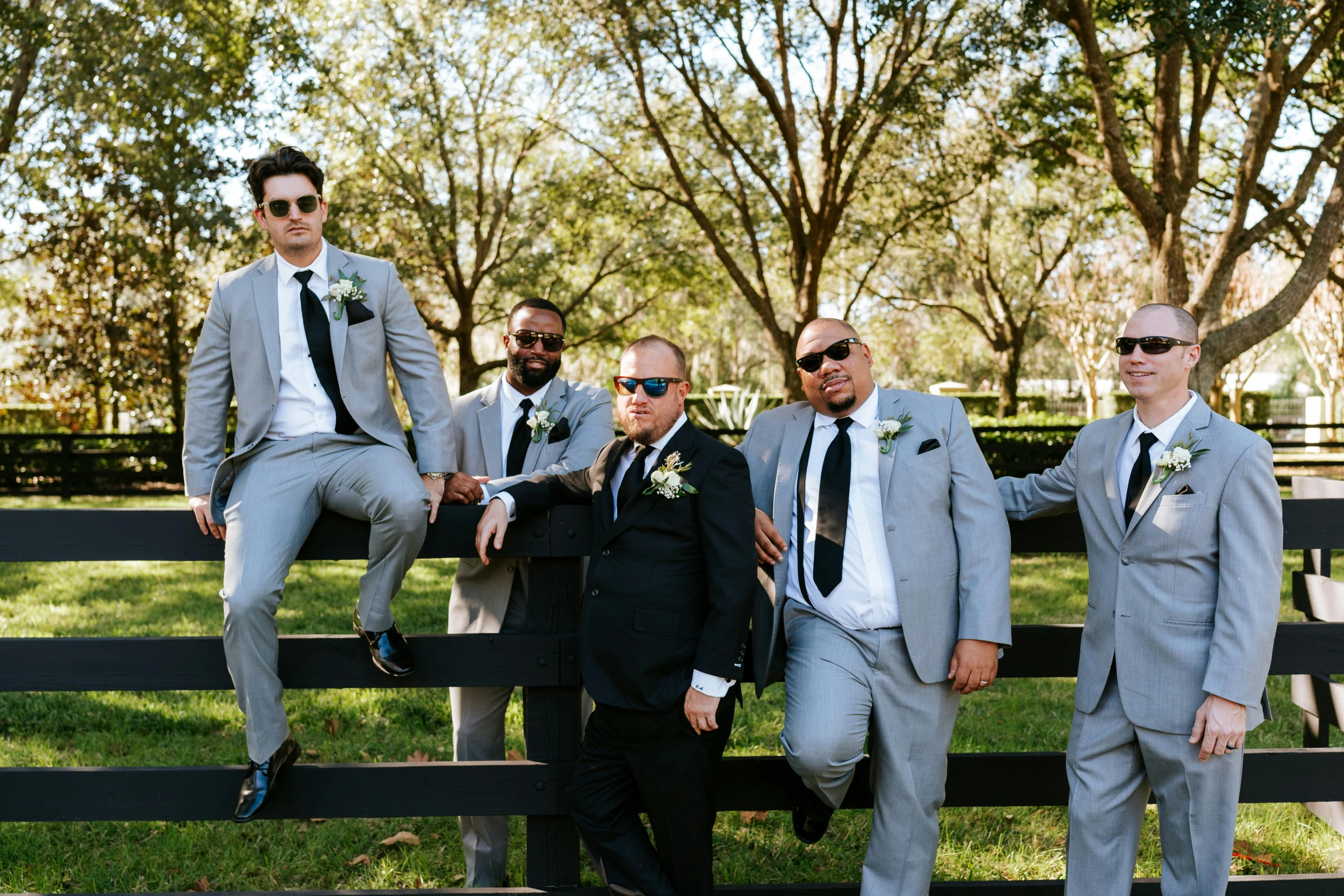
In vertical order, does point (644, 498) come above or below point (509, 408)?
below

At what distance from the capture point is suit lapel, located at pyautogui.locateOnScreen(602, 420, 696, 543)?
11.1 feet

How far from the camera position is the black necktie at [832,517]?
3617 millimetres

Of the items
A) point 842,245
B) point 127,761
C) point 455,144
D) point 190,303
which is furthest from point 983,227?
point 127,761

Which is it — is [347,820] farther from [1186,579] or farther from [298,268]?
[1186,579]

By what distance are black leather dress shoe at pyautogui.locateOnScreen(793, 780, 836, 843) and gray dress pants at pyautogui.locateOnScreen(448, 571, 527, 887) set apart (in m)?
1.29

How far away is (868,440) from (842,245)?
70.8 feet

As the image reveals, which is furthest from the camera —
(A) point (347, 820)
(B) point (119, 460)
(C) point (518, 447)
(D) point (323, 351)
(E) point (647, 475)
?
(B) point (119, 460)

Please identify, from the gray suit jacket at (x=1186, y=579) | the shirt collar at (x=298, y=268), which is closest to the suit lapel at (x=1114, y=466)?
the gray suit jacket at (x=1186, y=579)

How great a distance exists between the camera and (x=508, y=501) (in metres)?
3.40

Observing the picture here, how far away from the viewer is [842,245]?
A: 24.6 m

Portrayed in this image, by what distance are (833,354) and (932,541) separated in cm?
76

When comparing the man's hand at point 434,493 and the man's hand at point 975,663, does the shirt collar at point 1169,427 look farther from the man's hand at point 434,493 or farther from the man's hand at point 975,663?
the man's hand at point 434,493

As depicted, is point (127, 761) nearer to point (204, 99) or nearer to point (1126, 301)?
point (204, 99)

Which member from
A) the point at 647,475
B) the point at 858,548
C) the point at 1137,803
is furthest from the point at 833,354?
the point at 1137,803
